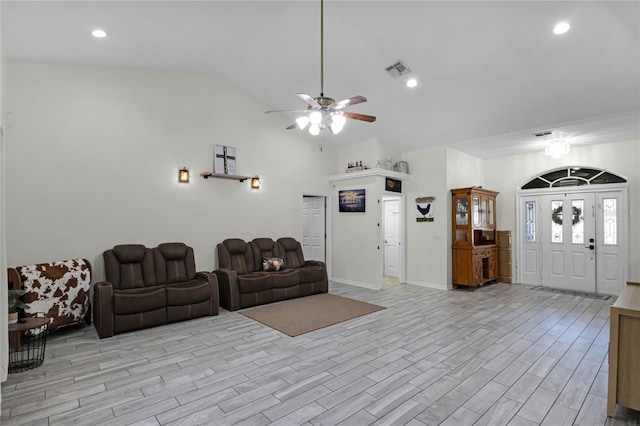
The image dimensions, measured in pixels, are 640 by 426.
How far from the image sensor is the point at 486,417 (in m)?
2.35

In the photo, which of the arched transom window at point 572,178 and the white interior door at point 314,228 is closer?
the arched transom window at point 572,178

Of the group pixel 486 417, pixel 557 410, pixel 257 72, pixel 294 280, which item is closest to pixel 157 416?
pixel 486 417

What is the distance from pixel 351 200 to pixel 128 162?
4166 mm

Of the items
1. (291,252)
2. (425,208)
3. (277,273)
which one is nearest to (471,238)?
(425,208)

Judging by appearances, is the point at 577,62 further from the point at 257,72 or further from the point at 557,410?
the point at 257,72

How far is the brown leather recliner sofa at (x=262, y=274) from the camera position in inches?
202

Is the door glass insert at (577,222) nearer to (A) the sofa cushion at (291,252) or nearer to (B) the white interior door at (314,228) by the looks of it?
(B) the white interior door at (314,228)

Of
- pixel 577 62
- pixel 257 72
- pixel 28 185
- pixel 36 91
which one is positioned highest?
pixel 257 72

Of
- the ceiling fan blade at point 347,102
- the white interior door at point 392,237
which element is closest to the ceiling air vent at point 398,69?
the ceiling fan blade at point 347,102

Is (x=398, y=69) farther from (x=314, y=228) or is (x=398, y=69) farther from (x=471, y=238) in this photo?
(x=314, y=228)

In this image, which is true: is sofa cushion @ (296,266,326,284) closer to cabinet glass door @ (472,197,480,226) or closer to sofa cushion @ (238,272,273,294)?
sofa cushion @ (238,272,273,294)

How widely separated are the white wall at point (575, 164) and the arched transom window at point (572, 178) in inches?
3.8

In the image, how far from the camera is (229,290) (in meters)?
5.02

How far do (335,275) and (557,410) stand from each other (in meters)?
5.22
